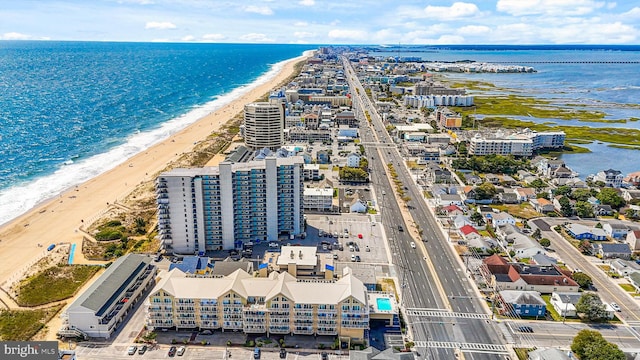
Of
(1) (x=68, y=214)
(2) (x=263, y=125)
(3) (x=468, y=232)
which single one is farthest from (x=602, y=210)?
(1) (x=68, y=214)

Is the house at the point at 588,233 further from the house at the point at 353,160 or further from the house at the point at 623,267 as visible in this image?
the house at the point at 353,160

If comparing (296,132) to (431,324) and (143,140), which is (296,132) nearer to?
(143,140)

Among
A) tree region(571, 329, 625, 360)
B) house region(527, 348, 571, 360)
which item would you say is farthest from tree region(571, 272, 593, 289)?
house region(527, 348, 571, 360)

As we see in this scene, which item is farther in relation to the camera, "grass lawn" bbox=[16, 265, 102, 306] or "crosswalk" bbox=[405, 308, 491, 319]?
"grass lawn" bbox=[16, 265, 102, 306]

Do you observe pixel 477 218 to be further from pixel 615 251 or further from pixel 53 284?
pixel 53 284

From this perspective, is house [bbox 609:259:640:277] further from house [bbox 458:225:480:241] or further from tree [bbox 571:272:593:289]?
house [bbox 458:225:480:241]

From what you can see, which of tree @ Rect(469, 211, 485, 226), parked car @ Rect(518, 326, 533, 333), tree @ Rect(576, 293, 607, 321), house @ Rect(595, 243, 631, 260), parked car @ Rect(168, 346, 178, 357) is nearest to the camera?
parked car @ Rect(168, 346, 178, 357)
